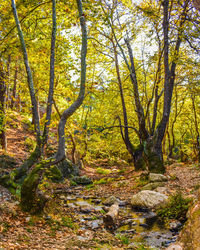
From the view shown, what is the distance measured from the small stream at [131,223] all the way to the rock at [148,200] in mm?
288

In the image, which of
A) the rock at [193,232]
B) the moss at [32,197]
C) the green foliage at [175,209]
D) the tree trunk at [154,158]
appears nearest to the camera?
the rock at [193,232]

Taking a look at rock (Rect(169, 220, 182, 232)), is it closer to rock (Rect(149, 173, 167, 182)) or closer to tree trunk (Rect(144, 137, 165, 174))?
rock (Rect(149, 173, 167, 182))

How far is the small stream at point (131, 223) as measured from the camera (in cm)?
497

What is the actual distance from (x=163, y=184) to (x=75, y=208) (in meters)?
4.37

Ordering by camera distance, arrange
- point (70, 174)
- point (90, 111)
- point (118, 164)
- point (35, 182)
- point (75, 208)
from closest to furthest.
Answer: point (35, 182) → point (75, 208) → point (70, 174) → point (90, 111) → point (118, 164)

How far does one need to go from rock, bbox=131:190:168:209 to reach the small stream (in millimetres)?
288

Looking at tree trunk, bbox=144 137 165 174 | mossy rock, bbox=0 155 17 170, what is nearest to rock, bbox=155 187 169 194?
tree trunk, bbox=144 137 165 174

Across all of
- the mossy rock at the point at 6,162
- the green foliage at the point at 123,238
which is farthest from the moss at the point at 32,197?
the mossy rock at the point at 6,162

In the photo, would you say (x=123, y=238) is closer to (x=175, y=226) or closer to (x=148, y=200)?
(x=175, y=226)

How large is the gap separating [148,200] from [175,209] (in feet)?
4.43

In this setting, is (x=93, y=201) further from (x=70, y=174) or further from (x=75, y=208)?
→ (x=70, y=174)

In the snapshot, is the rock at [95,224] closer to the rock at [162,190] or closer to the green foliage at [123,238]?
the green foliage at [123,238]

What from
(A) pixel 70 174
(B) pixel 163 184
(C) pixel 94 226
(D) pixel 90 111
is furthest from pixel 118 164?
(C) pixel 94 226

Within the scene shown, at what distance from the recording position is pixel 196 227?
2916mm
